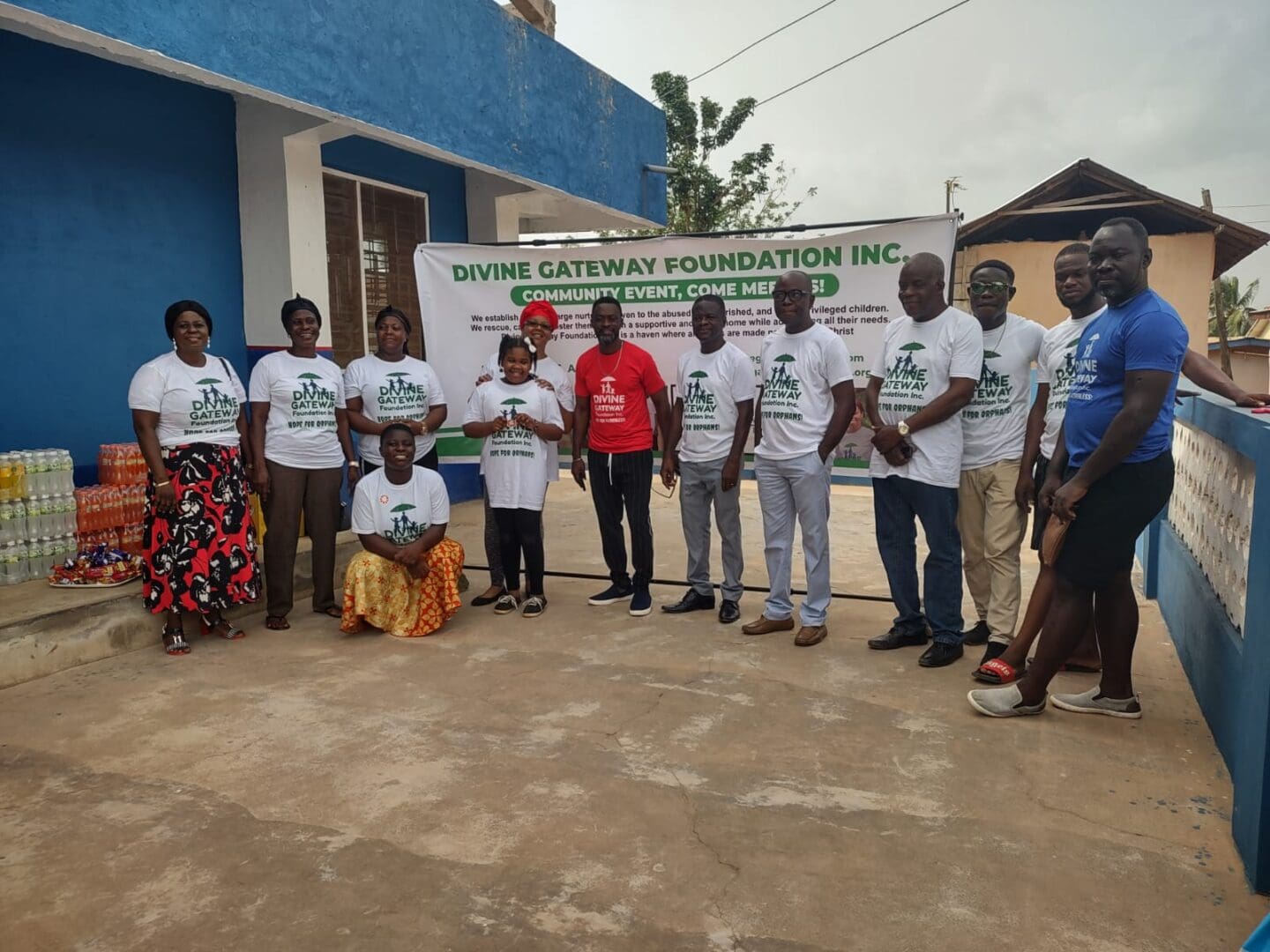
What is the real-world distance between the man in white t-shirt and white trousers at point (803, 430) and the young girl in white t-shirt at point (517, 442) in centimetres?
119

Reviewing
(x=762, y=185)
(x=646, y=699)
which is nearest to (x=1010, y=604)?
(x=646, y=699)

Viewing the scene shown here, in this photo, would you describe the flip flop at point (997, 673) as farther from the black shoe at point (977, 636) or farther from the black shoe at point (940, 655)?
the black shoe at point (977, 636)

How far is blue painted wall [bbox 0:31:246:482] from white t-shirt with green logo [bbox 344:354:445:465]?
153cm

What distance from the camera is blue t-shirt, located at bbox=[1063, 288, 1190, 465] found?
293 centimetres

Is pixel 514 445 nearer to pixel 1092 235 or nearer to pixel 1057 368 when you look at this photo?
pixel 1057 368

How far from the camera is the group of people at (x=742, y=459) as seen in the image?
3.31 metres

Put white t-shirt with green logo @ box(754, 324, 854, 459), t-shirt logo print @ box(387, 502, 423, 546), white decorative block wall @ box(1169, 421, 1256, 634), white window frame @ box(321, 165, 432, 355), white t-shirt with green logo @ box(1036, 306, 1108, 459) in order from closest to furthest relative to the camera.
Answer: white decorative block wall @ box(1169, 421, 1256, 634) < white t-shirt with green logo @ box(1036, 306, 1108, 459) < white t-shirt with green logo @ box(754, 324, 854, 459) < t-shirt logo print @ box(387, 502, 423, 546) < white window frame @ box(321, 165, 432, 355)

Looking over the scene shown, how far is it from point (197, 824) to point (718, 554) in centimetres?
Answer: 447

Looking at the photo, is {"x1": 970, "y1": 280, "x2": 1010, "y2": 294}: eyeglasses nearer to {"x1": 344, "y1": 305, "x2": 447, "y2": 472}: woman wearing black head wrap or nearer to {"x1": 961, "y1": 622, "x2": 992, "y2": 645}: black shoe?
{"x1": 961, "y1": 622, "x2": 992, "y2": 645}: black shoe

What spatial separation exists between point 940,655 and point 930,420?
3.47ft

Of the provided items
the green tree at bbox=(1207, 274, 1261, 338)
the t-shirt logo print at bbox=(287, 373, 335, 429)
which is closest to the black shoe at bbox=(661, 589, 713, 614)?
the t-shirt logo print at bbox=(287, 373, 335, 429)

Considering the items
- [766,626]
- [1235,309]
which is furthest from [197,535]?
[1235,309]

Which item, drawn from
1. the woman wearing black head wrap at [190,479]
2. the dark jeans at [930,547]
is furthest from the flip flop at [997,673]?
the woman wearing black head wrap at [190,479]

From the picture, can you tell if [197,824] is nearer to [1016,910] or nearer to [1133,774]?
[1016,910]
